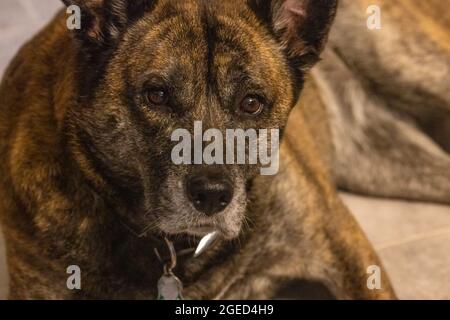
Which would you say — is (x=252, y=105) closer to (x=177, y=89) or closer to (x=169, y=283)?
(x=177, y=89)

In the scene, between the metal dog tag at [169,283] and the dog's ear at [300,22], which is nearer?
the dog's ear at [300,22]

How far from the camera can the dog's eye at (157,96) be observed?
1612 mm

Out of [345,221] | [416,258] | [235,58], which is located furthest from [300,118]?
[235,58]

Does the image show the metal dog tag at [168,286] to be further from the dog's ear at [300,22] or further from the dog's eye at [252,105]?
the dog's ear at [300,22]

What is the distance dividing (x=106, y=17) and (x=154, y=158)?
0.29 metres

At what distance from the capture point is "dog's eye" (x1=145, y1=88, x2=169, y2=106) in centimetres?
161

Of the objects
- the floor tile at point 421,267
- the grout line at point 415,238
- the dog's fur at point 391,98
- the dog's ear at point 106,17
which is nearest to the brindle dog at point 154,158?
the dog's ear at point 106,17

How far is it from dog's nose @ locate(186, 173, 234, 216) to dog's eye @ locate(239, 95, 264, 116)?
5.7 inches

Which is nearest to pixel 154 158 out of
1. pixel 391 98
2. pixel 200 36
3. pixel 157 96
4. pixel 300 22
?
pixel 157 96

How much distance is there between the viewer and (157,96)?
162 centimetres

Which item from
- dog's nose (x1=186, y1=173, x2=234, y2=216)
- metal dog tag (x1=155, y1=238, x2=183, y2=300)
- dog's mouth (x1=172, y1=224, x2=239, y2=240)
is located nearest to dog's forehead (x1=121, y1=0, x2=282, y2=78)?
dog's nose (x1=186, y1=173, x2=234, y2=216)

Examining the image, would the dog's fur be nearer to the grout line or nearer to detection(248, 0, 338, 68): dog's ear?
the grout line
